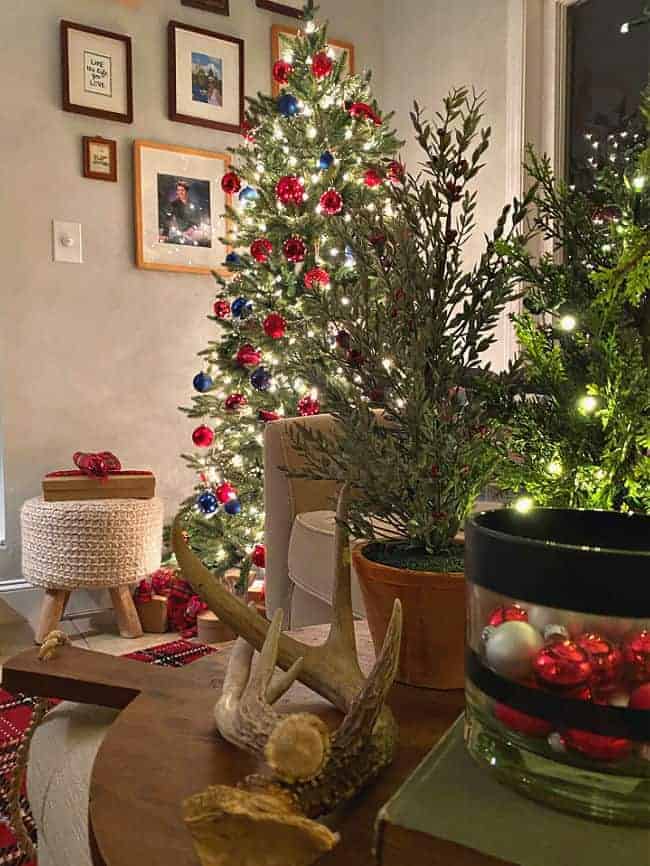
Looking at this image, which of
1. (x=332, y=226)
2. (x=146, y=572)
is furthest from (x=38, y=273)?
(x=332, y=226)

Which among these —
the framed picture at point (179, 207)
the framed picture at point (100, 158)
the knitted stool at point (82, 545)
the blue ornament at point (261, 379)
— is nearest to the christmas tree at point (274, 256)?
the blue ornament at point (261, 379)

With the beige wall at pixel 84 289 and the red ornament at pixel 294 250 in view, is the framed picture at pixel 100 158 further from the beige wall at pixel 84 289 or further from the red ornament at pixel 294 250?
the red ornament at pixel 294 250

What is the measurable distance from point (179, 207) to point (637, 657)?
2.97 metres

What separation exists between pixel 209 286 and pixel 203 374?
64cm

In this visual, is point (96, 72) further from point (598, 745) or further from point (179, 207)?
point (598, 745)

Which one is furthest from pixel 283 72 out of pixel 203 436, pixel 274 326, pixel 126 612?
pixel 126 612

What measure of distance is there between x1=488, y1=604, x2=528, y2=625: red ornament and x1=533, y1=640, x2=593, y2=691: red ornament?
2cm

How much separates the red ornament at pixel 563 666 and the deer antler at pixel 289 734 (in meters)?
0.12

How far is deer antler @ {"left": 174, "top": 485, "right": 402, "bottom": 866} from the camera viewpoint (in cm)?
40

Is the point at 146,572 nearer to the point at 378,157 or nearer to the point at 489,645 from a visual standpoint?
the point at 378,157

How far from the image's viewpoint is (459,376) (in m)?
0.74

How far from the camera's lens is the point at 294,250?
2531 millimetres

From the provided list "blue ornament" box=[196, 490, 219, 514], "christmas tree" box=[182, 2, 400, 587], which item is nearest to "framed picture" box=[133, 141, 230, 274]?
"christmas tree" box=[182, 2, 400, 587]

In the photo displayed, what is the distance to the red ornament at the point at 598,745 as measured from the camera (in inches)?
17.7
